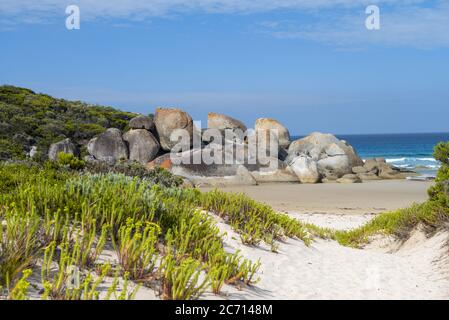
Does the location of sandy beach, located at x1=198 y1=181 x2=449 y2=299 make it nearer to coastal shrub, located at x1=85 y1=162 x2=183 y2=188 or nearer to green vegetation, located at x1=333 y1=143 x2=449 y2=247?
green vegetation, located at x1=333 y1=143 x2=449 y2=247

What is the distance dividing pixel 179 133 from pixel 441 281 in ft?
94.2

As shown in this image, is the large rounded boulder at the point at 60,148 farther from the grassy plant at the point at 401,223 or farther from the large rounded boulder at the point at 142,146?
the grassy plant at the point at 401,223

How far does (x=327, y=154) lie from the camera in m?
41.5

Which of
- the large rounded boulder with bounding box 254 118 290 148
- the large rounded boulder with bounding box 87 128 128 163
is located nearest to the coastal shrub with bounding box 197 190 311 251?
the large rounded boulder with bounding box 87 128 128 163

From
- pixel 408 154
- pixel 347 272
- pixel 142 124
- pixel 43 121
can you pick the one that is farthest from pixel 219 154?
pixel 408 154

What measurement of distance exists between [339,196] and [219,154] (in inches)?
370

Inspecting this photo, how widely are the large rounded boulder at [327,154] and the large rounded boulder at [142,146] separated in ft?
34.5

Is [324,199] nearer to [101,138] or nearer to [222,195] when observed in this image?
[222,195]

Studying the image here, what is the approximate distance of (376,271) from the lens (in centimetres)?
921

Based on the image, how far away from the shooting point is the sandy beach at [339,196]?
22.3 meters

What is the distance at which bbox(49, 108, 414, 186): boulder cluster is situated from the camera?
32344 millimetres

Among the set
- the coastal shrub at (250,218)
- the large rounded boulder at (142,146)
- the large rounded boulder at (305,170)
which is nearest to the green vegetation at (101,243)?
the coastal shrub at (250,218)

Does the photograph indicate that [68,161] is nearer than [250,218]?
No

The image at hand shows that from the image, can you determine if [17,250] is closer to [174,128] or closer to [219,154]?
[219,154]
